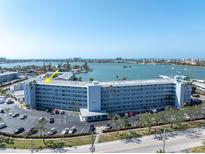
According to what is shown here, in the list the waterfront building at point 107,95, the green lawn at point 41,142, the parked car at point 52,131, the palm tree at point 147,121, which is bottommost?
the green lawn at point 41,142

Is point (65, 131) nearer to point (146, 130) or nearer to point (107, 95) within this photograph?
point (146, 130)

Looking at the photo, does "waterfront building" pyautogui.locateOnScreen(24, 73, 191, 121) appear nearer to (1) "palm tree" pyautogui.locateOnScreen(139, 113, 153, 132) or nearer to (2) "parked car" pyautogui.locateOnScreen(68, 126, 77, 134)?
(2) "parked car" pyautogui.locateOnScreen(68, 126, 77, 134)

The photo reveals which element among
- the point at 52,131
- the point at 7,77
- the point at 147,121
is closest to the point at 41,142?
the point at 52,131

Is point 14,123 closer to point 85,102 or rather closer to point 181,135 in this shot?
point 85,102

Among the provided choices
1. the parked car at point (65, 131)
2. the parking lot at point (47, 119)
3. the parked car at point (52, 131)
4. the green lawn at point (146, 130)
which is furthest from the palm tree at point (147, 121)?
the parked car at point (52, 131)

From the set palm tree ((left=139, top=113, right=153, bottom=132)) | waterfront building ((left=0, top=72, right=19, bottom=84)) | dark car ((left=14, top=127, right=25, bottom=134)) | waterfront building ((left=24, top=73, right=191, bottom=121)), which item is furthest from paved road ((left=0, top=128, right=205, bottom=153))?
waterfront building ((left=0, top=72, right=19, bottom=84))

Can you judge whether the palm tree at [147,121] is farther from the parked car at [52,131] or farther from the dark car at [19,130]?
the dark car at [19,130]

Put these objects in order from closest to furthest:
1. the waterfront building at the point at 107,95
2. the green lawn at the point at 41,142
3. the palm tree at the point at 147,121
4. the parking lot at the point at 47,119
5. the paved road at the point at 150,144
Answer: the paved road at the point at 150,144, the green lawn at the point at 41,142, the palm tree at the point at 147,121, the parking lot at the point at 47,119, the waterfront building at the point at 107,95
